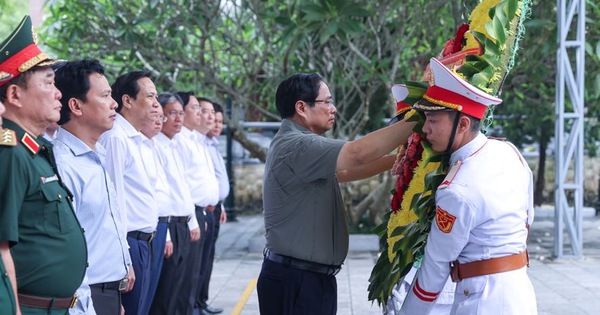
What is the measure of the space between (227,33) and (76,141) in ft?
28.0

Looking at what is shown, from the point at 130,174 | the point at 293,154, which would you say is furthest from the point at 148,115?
the point at 293,154

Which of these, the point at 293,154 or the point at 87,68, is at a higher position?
the point at 87,68

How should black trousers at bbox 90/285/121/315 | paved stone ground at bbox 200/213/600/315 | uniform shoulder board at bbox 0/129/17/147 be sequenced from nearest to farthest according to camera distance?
1. uniform shoulder board at bbox 0/129/17/147
2. black trousers at bbox 90/285/121/315
3. paved stone ground at bbox 200/213/600/315

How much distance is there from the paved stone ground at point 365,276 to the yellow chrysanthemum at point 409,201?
9.06 feet

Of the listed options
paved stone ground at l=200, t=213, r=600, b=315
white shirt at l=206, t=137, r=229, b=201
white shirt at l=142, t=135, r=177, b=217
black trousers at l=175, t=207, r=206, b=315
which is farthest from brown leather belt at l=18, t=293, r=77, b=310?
white shirt at l=206, t=137, r=229, b=201

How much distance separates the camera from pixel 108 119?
491cm

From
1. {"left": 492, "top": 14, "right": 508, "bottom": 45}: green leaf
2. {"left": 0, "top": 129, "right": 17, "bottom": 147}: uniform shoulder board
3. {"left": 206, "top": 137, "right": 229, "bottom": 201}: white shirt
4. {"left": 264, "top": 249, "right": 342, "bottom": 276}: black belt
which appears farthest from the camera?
{"left": 206, "top": 137, "right": 229, "bottom": 201}: white shirt

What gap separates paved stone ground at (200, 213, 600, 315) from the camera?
916cm

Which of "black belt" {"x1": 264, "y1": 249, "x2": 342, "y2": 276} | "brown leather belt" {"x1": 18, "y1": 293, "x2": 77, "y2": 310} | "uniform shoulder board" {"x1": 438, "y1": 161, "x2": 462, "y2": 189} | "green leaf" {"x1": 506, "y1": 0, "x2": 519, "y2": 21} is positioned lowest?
"black belt" {"x1": 264, "y1": 249, "x2": 342, "y2": 276}

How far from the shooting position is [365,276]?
11.1m

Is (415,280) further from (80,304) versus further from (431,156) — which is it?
(80,304)

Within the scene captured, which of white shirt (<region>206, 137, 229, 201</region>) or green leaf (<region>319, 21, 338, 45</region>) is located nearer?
white shirt (<region>206, 137, 229, 201</region>)

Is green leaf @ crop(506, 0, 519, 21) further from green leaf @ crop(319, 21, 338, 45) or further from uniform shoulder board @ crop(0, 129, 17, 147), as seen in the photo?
green leaf @ crop(319, 21, 338, 45)

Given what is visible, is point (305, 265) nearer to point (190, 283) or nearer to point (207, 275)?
point (190, 283)
